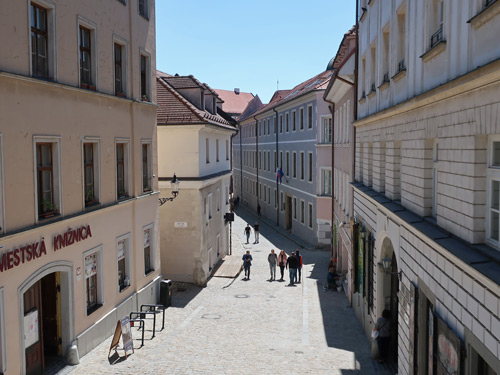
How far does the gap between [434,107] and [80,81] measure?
28.9 ft

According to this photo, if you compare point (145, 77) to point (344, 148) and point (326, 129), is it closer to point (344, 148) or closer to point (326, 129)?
point (344, 148)

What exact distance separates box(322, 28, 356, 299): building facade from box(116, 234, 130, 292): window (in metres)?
8.22

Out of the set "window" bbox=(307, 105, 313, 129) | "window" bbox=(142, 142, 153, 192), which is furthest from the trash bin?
"window" bbox=(307, 105, 313, 129)

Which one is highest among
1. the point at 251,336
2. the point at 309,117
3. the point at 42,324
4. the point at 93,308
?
the point at 309,117

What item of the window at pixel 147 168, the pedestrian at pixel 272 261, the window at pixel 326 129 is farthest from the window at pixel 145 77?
the window at pixel 326 129

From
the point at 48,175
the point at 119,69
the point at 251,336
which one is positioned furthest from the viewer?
the point at 119,69

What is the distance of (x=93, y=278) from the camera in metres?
14.6

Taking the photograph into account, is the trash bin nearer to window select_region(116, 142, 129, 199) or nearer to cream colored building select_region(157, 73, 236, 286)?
cream colored building select_region(157, 73, 236, 286)

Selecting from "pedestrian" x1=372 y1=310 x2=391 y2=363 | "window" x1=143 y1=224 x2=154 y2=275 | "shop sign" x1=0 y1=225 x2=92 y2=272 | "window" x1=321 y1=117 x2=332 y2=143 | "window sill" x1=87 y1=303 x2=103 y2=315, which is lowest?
"pedestrian" x1=372 y1=310 x2=391 y2=363

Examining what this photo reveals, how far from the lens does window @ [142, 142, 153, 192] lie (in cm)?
1873

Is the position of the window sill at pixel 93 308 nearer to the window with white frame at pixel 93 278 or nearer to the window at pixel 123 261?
the window with white frame at pixel 93 278

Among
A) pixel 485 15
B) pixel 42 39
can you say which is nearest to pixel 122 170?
pixel 42 39

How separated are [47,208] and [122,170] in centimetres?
492

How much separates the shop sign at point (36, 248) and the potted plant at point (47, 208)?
0.54m
